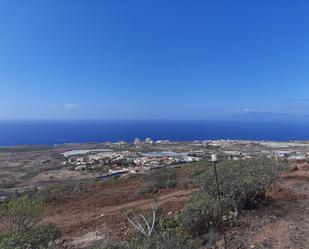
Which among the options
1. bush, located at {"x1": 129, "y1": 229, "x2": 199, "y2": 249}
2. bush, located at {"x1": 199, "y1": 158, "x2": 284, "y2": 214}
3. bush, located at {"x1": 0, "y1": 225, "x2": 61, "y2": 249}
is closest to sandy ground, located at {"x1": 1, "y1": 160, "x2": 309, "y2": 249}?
bush, located at {"x1": 199, "y1": 158, "x2": 284, "y2": 214}

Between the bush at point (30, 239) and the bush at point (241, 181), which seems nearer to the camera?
the bush at point (30, 239)

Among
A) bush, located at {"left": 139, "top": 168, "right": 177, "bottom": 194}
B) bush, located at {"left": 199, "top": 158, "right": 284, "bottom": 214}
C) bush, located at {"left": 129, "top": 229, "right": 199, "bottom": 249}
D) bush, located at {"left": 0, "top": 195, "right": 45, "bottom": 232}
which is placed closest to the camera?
bush, located at {"left": 129, "top": 229, "right": 199, "bottom": 249}

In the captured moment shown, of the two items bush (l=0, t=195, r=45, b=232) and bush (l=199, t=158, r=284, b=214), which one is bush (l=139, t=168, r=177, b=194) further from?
bush (l=0, t=195, r=45, b=232)

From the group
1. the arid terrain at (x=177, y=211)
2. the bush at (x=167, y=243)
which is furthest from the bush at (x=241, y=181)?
the bush at (x=167, y=243)

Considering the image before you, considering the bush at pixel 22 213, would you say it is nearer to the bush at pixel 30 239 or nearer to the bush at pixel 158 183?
Result: the bush at pixel 30 239

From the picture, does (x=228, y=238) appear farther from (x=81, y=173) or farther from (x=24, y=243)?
(x=81, y=173)

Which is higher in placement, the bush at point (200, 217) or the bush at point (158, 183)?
the bush at point (200, 217)

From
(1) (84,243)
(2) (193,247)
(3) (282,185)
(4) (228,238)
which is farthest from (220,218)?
(3) (282,185)

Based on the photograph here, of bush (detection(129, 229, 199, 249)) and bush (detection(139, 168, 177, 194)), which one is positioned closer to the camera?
bush (detection(129, 229, 199, 249))
